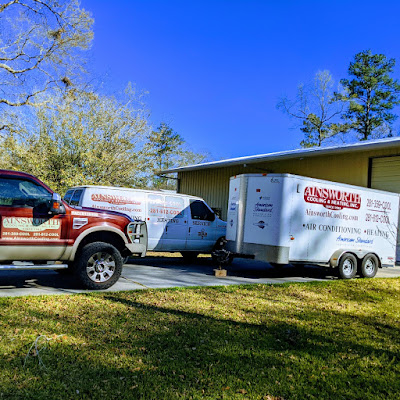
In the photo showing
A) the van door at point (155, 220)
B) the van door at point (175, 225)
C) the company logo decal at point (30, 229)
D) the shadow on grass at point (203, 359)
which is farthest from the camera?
the van door at point (175, 225)

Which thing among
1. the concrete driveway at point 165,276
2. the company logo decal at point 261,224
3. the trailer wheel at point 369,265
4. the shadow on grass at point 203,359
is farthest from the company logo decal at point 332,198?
the shadow on grass at point 203,359

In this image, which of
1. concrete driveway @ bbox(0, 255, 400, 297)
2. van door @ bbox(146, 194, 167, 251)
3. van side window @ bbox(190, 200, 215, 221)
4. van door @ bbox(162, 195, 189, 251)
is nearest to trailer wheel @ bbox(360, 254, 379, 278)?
concrete driveway @ bbox(0, 255, 400, 297)

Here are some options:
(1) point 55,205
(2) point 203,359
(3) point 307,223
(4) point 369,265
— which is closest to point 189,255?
(3) point 307,223

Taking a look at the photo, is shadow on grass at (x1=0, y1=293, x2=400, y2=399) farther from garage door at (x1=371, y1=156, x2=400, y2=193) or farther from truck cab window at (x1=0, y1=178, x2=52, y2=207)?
garage door at (x1=371, y1=156, x2=400, y2=193)

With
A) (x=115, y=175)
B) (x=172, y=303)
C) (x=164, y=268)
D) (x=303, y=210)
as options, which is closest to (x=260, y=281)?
(x=303, y=210)

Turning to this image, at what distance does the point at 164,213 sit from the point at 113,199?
1642 mm

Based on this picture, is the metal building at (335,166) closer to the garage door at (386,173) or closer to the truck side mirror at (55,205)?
the garage door at (386,173)

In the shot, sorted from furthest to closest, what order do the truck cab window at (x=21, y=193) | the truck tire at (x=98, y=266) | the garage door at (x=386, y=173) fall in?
the garage door at (x=386, y=173)
the truck tire at (x=98, y=266)
the truck cab window at (x=21, y=193)

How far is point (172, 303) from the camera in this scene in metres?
6.47

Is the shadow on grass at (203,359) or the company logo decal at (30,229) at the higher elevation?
the company logo decal at (30,229)

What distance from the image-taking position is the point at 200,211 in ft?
40.1

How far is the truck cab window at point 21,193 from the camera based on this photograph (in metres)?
6.48

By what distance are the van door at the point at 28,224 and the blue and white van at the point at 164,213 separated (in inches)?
131

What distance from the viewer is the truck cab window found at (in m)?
6.48
